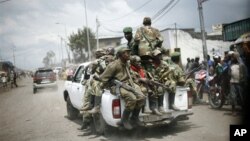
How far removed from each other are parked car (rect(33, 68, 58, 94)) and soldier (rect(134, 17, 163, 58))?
56.2ft

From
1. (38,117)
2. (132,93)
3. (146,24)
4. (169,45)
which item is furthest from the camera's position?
(169,45)

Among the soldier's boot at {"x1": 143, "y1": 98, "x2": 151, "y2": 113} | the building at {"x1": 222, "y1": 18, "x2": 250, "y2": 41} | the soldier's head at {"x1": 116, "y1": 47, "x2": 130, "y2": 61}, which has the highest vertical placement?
the building at {"x1": 222, "y1": 18, "x2": 250, "y2": 41}

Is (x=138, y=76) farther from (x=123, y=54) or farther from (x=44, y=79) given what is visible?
(x=44, y=79)

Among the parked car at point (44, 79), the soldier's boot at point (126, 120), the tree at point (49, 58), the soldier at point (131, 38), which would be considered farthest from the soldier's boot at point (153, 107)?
the tree at point (49, 58)

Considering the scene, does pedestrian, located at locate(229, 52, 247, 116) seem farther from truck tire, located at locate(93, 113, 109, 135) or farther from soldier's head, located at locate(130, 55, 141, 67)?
truck tire, located at locate(93, 113, 109, 135)

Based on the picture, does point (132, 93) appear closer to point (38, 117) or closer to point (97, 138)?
point (97, 138)

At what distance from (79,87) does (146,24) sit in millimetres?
2481

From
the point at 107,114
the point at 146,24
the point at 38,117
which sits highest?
the point at 146,24

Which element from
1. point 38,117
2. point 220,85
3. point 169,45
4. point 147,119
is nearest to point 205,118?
point 220,85

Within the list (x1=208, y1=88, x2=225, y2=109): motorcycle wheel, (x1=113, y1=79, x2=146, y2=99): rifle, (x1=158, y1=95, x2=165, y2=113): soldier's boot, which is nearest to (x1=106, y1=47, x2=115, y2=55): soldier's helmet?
(x1=113, y1=79, x2=146, y2=99): rifle

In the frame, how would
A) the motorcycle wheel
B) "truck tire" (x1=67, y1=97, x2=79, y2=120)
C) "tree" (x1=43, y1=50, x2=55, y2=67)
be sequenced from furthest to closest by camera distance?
"tree" (x1=43, y1=50, x2=55, y2=67)
"truck tire" (x1=67, y1=97, x2=79, y2=120)
the motorcycle wheel

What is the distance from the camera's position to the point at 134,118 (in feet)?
21.5

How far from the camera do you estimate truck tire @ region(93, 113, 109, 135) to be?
7.16 meters

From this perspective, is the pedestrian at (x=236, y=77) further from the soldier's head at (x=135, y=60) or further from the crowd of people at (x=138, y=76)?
the soldier's head at (x=135, y=60)
